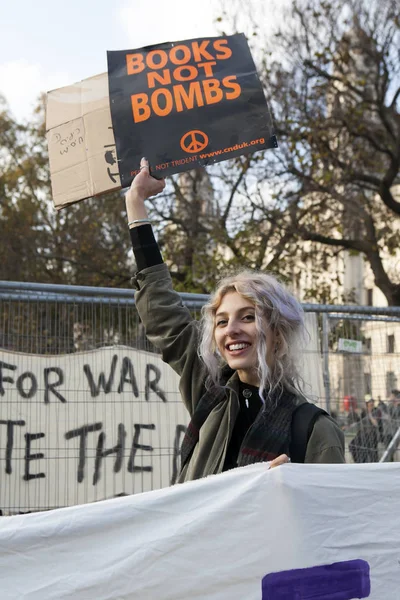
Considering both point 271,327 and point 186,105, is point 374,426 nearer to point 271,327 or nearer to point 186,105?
point 186,105

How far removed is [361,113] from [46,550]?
44.8ft

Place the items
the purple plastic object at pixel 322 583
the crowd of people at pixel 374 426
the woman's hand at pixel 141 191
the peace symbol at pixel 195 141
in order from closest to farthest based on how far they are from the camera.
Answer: the purple plastic object at pixel 322 583, the woman's hand at pixel 141 191, the peace symbol at pixel 195 141, the crowd of people at pixel 374 426

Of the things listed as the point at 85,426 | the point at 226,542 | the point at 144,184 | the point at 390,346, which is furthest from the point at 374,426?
the point at 226,542

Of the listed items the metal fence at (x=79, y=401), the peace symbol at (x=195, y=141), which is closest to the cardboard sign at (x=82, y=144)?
the peace symbol at (x=195, y=141)

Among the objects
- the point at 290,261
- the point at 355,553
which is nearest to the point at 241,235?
the point at 290,261

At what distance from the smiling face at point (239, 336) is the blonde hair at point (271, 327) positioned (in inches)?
1.0

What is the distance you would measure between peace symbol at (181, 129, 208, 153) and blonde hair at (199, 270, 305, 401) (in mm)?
681

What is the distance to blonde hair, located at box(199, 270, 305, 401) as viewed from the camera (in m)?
2.50

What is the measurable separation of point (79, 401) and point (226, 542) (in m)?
3.23

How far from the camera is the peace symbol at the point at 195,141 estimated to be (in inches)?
122

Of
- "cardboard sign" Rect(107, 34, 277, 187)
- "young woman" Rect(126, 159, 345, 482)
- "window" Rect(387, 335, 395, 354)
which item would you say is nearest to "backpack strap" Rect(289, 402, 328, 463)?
"young woman" Rect(126, 159, 345, 482)

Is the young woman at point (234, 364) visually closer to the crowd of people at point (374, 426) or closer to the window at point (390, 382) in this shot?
the crowd of people at point (374, 426)

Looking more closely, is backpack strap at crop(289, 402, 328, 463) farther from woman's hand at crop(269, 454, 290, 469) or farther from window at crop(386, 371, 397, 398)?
window at crop(386, 371, 397, 398)

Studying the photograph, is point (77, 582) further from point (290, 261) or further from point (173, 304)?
point (290, 261)
